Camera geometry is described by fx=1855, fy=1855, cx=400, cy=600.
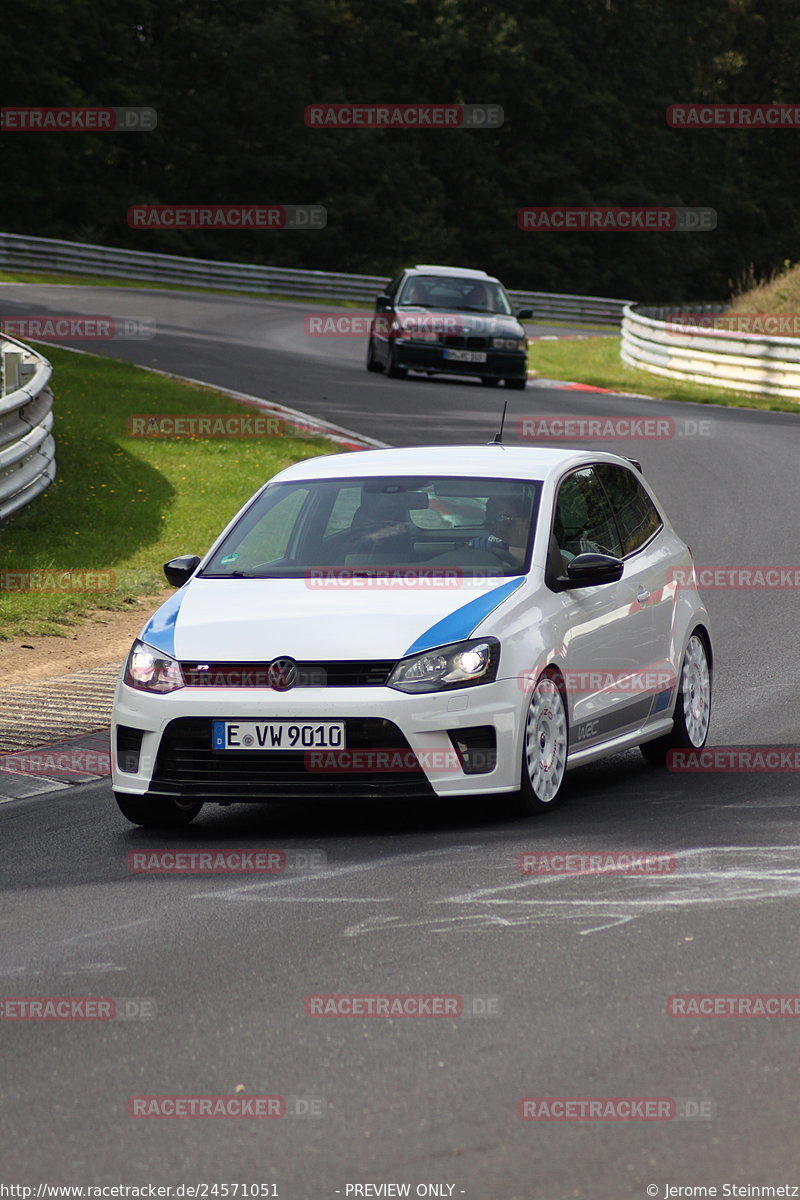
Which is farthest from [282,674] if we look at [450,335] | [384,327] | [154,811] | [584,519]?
[384,327]

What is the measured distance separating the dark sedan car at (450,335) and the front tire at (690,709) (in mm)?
19919

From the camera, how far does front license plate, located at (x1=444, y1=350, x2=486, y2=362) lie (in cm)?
2948

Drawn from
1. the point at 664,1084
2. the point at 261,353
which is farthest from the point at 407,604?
the point at 261,353

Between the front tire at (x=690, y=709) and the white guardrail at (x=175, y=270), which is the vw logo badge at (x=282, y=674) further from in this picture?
the white guardrail at (x=175, y=270)

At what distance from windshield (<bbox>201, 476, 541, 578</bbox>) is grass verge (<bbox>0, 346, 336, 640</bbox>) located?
437 centimetres

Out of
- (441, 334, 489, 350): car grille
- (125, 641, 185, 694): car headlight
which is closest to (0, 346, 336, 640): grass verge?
(125, 641, 185, 694): car headlight

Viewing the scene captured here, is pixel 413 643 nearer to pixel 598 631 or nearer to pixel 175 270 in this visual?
pixel 598 631

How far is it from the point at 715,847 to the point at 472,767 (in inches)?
40.7

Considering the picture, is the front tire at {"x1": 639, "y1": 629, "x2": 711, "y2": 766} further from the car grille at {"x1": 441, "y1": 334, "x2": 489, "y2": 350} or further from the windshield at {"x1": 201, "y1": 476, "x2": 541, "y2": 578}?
the car grille at {"x1": 441, "y1": 334, "x2": 489, "y2": 350}

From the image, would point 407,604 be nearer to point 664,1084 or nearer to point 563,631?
point 563,631

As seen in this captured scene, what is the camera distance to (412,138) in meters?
67.4

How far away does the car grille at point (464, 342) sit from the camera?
29.5 meters

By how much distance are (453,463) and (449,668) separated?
176cm

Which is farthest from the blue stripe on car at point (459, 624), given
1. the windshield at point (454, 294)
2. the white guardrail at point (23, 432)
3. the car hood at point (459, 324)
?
the windshield at point (454, 294)
